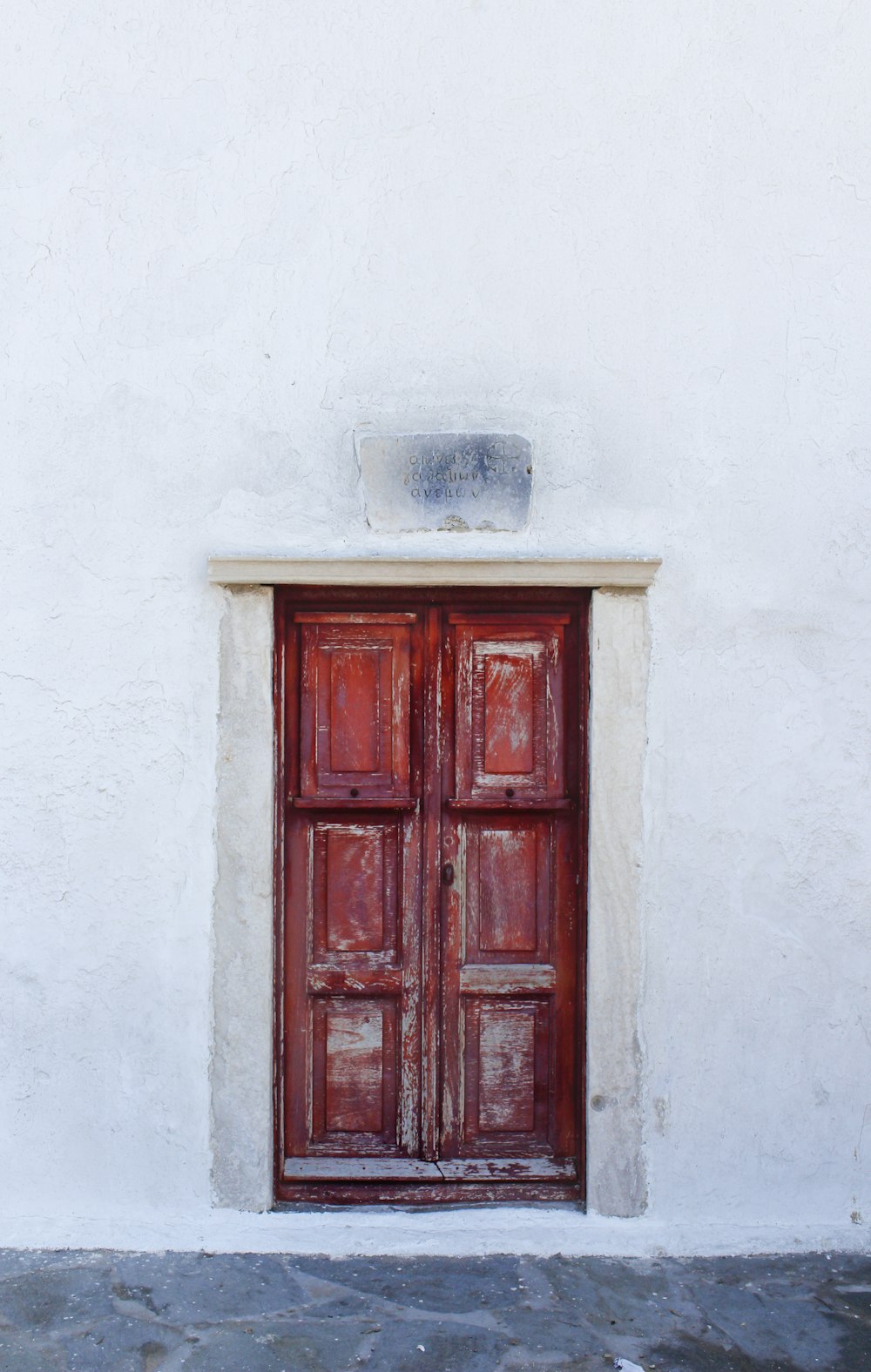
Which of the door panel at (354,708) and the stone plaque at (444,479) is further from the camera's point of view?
the door panel at (354,708)

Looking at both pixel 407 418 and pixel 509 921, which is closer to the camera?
pixel 407 418

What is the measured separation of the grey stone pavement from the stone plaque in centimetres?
216

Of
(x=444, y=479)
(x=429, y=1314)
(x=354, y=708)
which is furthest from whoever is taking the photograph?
(x=354, y=708)

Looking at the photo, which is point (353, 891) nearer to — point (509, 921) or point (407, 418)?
point (509, 921)

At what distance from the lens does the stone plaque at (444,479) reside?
10.6 feet

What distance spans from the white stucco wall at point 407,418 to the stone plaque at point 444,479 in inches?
2.5

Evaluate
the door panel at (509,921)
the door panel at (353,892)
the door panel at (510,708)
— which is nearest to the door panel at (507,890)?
the door panel at (509,921)

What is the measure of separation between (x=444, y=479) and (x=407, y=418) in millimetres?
217

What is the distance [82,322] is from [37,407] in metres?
0.29

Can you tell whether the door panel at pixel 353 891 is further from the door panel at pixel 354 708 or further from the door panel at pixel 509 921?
the door panel at pixel 509 921

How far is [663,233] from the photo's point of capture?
323 cm

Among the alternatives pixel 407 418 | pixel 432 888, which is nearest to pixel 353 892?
pixel 432 888

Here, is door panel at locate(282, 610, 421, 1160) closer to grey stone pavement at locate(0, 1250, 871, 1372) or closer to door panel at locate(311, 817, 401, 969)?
door panel at locate(311, 817, 401, 969)

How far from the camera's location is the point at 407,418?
3244 mm
